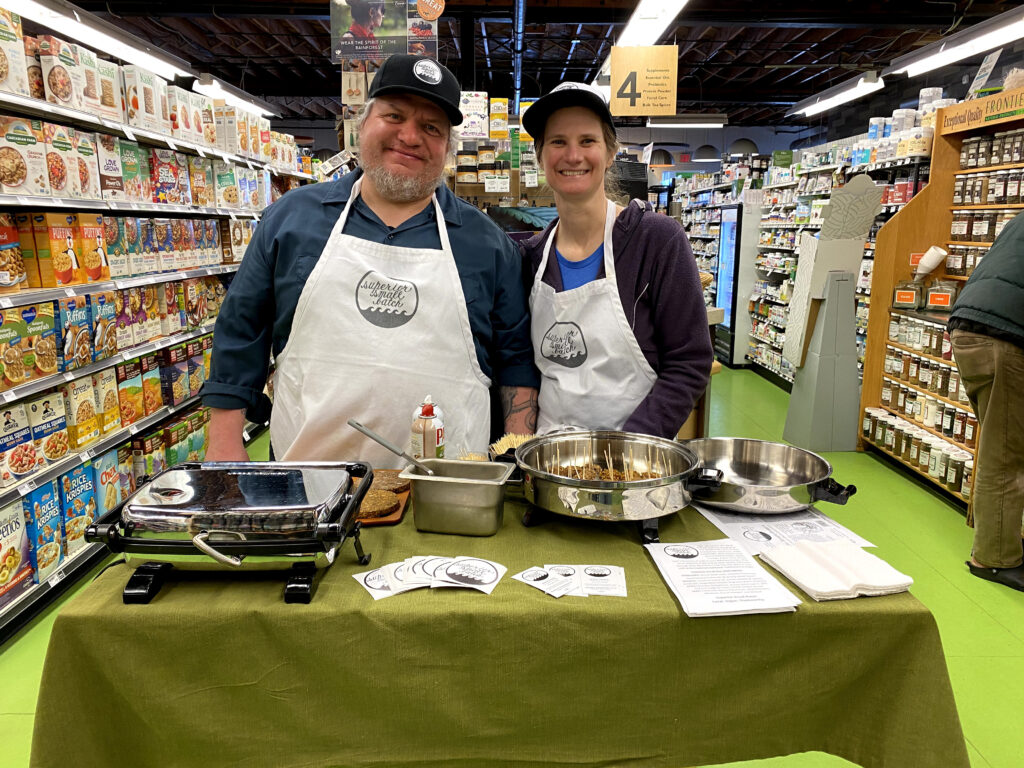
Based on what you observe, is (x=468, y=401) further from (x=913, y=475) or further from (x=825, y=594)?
(x=913, y=475)

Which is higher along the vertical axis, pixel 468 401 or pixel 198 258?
pixel 198 258

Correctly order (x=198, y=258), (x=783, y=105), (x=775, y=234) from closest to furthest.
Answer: (x=198, y=258) → (x=775, y=234) → (x=783, y=105)

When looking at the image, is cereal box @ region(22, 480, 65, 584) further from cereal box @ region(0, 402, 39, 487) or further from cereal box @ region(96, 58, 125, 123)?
cereal box @ region(96, 58, 125, 123)

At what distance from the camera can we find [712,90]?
59.2 feet

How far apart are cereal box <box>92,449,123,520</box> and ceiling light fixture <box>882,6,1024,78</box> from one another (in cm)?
994

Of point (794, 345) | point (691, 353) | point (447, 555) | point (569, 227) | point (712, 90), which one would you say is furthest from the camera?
point (712, 90)

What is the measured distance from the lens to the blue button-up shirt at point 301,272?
2195 mm

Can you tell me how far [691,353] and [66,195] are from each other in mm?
3059

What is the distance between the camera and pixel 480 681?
1328 mm

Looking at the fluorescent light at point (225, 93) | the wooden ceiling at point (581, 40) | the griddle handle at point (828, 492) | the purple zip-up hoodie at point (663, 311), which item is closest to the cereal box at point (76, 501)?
the purple zip-up hoodie at point (663, 311)

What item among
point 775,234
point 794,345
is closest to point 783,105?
point 775,234

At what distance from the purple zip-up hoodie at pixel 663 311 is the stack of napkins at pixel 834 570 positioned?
0.71m

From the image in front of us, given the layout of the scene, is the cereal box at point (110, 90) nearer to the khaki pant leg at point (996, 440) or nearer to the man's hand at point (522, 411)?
the man's hand at point (522, 411)

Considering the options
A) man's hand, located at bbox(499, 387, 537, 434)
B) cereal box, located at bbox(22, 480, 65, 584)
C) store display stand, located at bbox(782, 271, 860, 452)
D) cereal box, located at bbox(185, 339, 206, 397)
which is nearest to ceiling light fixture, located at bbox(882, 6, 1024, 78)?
store display stand, located at bbox(782, 271, 860, 452)
